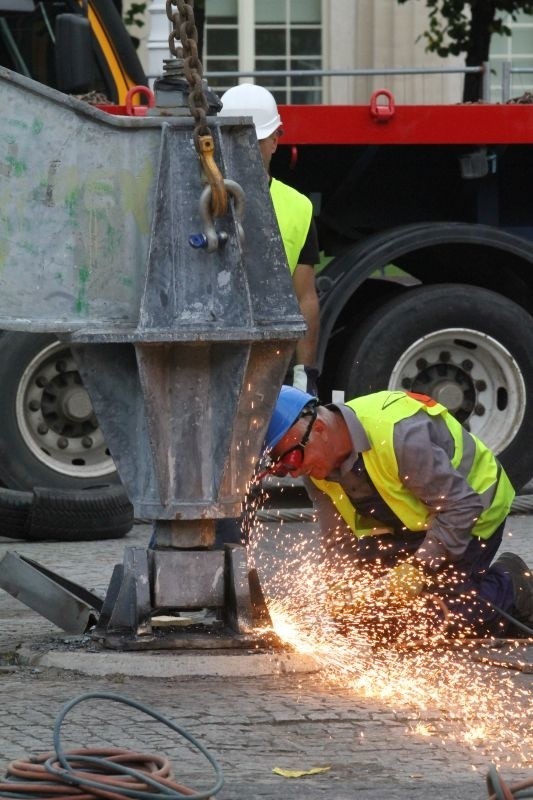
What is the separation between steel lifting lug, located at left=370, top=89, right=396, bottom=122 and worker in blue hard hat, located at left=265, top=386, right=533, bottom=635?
113 inches

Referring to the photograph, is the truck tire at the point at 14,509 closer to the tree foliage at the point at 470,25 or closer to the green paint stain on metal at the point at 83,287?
the green paint stain on metal at the point at 83,287

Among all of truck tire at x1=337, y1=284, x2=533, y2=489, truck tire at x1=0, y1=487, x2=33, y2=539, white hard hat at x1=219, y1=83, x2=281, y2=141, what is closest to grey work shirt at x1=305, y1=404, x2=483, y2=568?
white hard hat at x1=219, y1=83, x2=281, y2=141

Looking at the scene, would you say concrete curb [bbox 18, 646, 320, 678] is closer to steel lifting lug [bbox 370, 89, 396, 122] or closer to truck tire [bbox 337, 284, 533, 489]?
truck tire [bbox 337, 284, 533, 489]

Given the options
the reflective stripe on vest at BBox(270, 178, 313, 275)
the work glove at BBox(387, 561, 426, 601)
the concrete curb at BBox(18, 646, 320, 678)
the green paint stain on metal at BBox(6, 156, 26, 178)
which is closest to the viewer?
the green paint stain on metal at BBox(6, 156, 26, 178)

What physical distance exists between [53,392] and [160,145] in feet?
11.2

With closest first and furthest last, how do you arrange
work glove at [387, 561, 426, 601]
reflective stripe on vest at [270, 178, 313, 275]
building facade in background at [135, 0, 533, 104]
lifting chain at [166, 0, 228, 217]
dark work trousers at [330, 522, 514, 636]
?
lifting chain at [166, 0, 228, 217]
work glove at [387, 561, 426, 601]
dark work trousers at [330, 522, 514, 636]
reflective stripe on vest at [270, 178, 313, 275]
building facade in background at [135, 0, 533, 104]

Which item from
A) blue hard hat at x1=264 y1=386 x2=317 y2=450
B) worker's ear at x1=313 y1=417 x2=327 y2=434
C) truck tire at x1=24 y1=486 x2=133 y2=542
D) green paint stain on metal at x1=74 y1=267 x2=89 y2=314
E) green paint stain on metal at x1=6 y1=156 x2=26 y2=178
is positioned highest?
green paint stain on metal at x1=6 y1=156 x2=26 y2=178

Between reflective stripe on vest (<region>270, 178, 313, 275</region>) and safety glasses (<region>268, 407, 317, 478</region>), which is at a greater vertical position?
reflective stripe on vest (<region>270, 178, 313, 275</region>)

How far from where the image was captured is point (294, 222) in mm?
7102

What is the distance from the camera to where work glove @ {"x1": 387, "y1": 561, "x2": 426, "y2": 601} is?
559 centimetres

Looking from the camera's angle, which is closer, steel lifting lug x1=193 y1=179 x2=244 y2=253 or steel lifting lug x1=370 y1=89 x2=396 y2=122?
steel lifting lug x1=193 y1=179 x2=244 y2=253

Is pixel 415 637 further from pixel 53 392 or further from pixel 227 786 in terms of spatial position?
pixel 53 392

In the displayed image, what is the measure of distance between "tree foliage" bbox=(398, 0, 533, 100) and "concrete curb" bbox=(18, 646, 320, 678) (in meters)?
9.46

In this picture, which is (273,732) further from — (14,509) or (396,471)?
(14,509)
